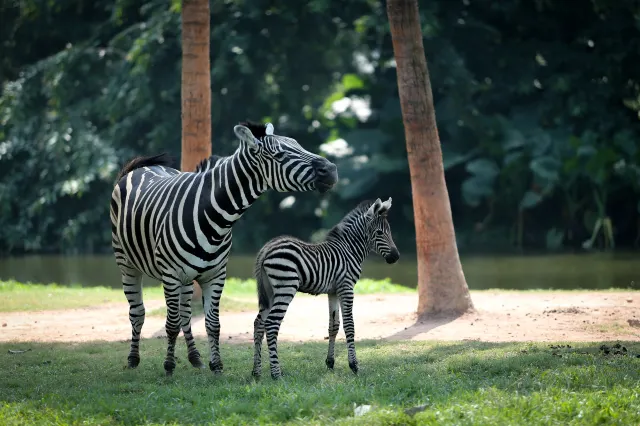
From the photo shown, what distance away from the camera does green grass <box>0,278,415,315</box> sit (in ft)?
47.6

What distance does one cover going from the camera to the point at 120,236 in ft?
32.2

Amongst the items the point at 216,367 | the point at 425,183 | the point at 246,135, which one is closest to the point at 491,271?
the point at 425,183

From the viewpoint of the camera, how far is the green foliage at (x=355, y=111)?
26812 millimetres

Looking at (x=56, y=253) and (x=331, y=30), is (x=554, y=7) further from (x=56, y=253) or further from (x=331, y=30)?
(x=56, y=253)

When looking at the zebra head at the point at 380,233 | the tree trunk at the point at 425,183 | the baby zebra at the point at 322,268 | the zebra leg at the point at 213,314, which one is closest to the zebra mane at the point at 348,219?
the baby zebra at the point at 322,268

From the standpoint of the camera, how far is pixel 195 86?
46.1 feet

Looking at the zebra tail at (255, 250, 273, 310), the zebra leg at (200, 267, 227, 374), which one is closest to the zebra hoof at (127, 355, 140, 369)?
the zebra leg at (200, 267, 227, 374)

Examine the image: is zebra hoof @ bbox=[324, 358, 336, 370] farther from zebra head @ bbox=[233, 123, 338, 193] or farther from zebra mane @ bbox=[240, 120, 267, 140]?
zebra mane @ bbox=[240, 120, 267, 140]

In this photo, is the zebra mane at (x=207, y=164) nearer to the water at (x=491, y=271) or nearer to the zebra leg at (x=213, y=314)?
the zebra leg at (x=213, y=314)

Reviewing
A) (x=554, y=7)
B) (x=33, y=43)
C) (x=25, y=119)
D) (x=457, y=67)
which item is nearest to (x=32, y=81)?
(x=25, y=119)

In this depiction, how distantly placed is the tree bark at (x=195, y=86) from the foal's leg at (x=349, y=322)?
18.8ft

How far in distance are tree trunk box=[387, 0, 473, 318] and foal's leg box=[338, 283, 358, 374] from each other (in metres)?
4.06

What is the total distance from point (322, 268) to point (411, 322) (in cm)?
428

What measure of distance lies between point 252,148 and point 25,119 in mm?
24372
